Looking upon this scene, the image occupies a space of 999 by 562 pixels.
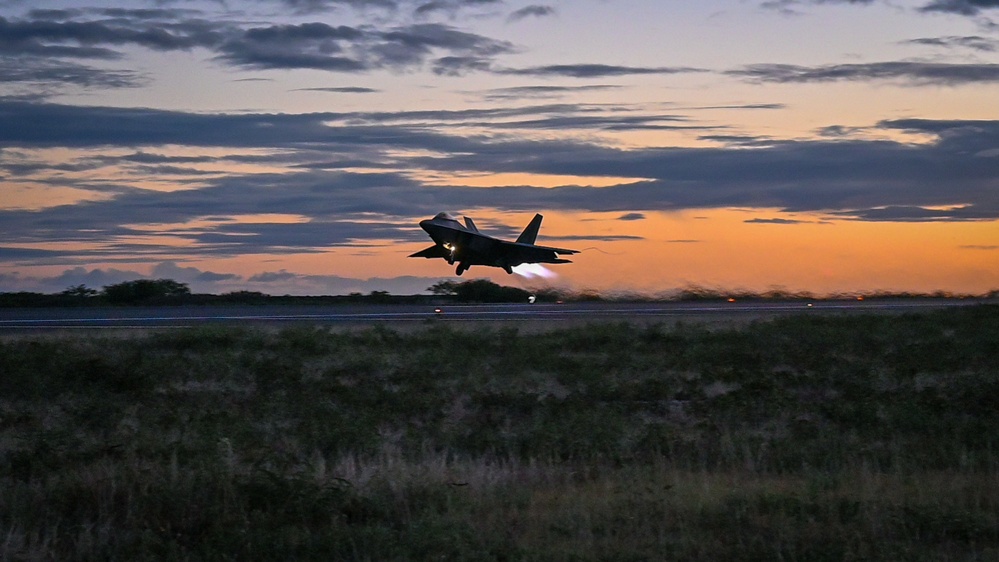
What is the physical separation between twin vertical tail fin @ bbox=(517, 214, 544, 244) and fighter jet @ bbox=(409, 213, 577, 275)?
931cm

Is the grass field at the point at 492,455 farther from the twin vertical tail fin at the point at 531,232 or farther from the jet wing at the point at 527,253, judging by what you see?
the twin vertical tail fin at the point at 531,232

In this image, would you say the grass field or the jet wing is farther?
the jet wing

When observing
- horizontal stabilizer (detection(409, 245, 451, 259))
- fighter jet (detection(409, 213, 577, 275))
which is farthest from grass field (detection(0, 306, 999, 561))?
horizontal stabilizer (detection(409, 245, 451, 259))

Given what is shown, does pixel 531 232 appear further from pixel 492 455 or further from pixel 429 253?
pixel 492 455

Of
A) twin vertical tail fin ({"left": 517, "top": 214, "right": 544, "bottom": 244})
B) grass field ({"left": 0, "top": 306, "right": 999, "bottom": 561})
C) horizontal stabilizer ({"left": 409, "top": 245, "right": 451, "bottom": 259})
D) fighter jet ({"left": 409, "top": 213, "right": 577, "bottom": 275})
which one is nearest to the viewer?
grass field ({"left": 0, "top": 306, "right": 999, "bottom": 561})

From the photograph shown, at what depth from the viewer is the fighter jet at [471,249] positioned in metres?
45.3

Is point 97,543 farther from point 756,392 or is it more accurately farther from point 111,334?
point 111,334

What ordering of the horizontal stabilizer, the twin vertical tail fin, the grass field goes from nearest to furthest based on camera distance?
1. the grass field
2. the horizontal stabilizer
3. the twin vertical tail fin

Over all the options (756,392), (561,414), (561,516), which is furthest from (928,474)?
(756,392)

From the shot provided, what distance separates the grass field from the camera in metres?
7.50

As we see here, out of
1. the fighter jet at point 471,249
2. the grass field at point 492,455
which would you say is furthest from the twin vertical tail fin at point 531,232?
the grass field at point 492,455

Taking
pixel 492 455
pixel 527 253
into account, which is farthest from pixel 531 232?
pixel 492 455

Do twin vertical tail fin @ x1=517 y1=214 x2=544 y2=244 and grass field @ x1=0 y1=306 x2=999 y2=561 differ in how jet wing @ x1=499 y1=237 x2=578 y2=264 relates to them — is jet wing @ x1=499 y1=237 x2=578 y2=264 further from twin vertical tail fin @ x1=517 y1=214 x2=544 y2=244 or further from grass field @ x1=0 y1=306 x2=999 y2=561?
grass field @ x1=0 y1=306 x2=999 y2=561

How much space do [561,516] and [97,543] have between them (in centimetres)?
372
